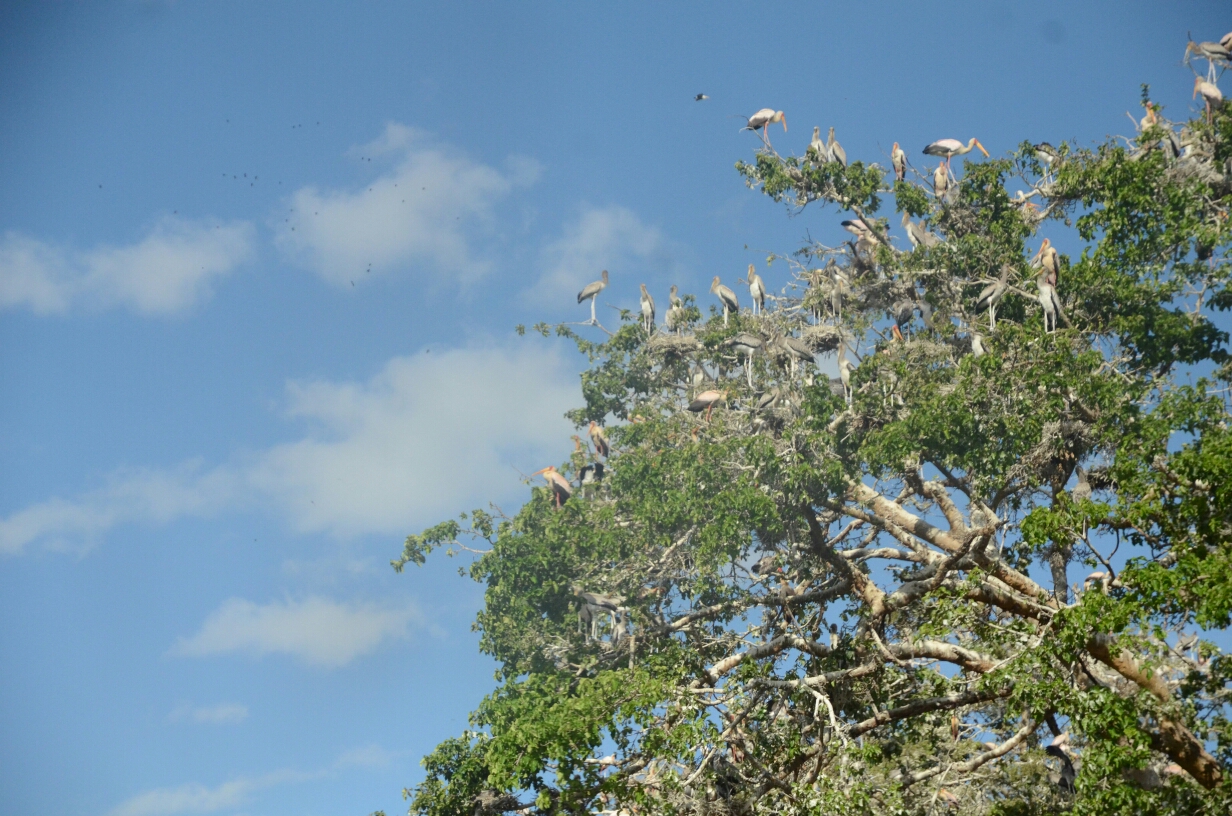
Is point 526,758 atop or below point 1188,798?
atop

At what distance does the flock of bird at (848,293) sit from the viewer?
15203 millimetres

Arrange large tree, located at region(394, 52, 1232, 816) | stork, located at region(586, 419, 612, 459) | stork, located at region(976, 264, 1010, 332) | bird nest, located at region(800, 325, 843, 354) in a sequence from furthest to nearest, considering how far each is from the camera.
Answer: stork, located at region(586, 419, 612, 459) → bird nest, located at region(800, 325, 843, 354) → stork, located at region(976, 264, 1010, 332) → large tree, located at region(394, 52, 1232, 816)

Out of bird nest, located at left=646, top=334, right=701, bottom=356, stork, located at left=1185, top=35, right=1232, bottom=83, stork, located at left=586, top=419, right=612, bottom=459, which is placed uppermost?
stork, located at left=1185, top=35, right=1232, bottom=83

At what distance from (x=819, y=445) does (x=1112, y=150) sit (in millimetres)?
6036

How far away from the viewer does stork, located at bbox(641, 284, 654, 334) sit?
19672 millimetres

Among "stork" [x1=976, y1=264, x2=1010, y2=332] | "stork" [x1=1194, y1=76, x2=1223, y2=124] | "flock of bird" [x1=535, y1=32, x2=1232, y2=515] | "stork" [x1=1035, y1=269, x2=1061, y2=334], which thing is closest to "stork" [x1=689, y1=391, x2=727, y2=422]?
"flock of bird" [x1=535, y1=32, x2=1232, y2=515]

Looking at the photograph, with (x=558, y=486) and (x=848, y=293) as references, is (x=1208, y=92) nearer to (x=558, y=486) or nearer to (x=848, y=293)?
(x=848, y=293)

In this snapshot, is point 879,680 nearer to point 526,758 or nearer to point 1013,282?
point 526,758

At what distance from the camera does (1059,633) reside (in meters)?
9.42

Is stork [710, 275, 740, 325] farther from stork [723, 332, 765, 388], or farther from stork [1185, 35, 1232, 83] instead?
stork [1185, 35, 1232, 83]

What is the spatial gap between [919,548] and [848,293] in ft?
15.7

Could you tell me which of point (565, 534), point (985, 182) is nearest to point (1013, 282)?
point (985, 182)

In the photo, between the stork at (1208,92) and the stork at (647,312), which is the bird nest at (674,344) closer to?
the stork at (647,312)

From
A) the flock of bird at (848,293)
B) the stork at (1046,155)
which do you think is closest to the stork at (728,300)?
the flock of bird at (848,293)
